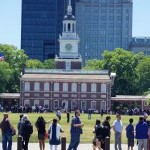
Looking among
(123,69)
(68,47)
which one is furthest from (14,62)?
(123,69)

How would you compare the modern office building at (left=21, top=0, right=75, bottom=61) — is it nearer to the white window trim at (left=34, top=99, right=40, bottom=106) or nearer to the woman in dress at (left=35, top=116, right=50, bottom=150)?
the white window trim at (left=34, top=99, right=40, bottom=106)

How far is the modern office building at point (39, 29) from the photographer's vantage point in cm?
19625

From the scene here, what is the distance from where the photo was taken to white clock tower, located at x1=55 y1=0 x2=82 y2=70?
128 metres

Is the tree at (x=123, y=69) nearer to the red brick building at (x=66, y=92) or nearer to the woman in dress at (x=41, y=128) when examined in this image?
the red brick building at (x=66, y=92)

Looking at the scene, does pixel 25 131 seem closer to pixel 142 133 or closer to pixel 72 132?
pixel 72 132

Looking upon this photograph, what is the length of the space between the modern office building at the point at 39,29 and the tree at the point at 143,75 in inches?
2581

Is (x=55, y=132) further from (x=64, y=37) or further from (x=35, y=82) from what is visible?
(x=64, y=37)

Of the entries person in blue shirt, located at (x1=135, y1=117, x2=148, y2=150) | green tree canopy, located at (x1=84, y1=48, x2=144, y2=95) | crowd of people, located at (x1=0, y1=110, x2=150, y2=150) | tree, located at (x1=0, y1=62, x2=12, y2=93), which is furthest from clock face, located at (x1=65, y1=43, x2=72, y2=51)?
person in blue shirt, located at (x1=135, y1=117, x2=148, y2=150)

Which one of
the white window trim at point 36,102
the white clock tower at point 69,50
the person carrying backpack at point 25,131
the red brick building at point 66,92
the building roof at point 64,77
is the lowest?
the white window trim at point 36,102

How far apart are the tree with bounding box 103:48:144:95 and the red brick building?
16.4m

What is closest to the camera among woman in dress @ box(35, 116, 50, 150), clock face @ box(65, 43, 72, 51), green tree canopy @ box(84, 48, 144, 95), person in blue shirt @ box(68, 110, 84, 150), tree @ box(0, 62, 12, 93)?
person in blue shirt @ box(68, 110, 84, 150)

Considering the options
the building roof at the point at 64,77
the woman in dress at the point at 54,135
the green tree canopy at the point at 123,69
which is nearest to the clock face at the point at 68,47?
the green tree canopy at the point at 123,69

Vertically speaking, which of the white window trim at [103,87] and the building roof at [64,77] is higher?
the building roof at [64,77]

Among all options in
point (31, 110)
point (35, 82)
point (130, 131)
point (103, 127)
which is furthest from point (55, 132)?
point (35, 82)
